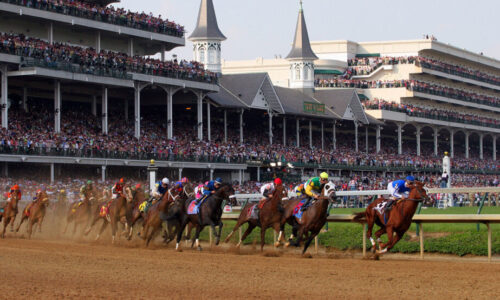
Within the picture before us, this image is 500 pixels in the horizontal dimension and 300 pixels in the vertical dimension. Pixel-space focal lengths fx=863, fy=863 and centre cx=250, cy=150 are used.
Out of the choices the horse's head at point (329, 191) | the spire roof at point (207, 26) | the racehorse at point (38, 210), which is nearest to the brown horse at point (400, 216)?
the horse's head at point (329, 191)

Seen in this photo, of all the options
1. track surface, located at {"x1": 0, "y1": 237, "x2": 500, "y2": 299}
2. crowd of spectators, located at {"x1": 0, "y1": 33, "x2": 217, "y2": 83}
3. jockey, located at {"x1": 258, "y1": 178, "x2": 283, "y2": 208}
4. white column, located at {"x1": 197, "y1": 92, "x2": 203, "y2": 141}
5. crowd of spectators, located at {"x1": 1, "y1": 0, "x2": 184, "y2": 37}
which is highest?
crowd of spectators, located at {"x1": 1, "y1": 0, "x2": 184, "y2": 37}

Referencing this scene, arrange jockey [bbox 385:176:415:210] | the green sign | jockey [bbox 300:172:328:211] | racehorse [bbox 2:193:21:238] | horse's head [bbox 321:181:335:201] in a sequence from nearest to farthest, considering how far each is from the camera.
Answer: jockey [bbox 385:176:415:210]
horse's head [bbox 321:181:335:201]
jockey [bbox 300:172:328:211]
racehorse [bbox 2:193:21:238]
the green sign

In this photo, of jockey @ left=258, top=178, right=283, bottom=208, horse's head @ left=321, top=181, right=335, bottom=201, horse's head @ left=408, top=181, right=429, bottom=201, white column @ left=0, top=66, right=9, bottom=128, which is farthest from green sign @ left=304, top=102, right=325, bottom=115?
horse's head @ left=408, top=181, right=429, bottom=201

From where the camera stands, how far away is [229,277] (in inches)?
569

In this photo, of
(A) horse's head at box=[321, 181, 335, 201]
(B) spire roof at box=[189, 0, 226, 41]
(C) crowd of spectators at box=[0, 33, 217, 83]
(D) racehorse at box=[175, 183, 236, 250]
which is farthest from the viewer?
(B) spire roof at box=[189, 0, 226, 41]

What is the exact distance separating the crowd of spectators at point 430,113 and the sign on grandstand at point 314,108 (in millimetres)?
8675

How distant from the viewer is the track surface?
12.5 m

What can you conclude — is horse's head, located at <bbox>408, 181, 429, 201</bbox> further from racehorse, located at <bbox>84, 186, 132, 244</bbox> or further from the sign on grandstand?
the sign on grandstand

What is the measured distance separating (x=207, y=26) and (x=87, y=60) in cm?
1823

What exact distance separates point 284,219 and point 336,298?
829 centimetres

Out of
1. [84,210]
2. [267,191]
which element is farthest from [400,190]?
[84,210]

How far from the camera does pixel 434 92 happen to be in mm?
78312

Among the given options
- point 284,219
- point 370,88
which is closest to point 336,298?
point 284,219

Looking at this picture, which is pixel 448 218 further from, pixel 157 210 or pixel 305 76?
pixel 305 76
